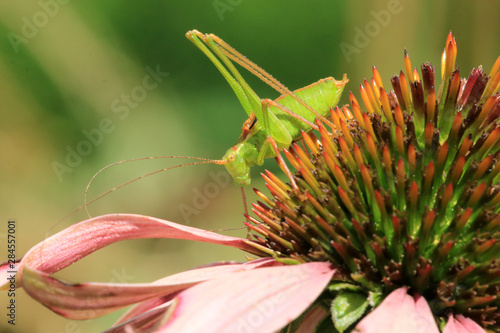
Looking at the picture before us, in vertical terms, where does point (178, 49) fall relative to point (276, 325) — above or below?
above

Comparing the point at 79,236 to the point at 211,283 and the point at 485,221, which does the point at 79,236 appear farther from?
the point at 485,221

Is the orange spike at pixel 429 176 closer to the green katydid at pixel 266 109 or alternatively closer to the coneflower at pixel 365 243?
the coneflower at pixel 365 243

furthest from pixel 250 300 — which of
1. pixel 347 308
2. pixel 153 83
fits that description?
pixel 153 83

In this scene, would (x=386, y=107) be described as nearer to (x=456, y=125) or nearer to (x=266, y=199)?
(x=456, y=125)

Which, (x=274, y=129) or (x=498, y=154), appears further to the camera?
(x=274, y=129)

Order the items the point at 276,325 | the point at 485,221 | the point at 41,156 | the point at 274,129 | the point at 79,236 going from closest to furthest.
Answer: the point at 276,325 < the point at 485,221 < the point at 79,236 < the point at 274,129 < the point at 41,156

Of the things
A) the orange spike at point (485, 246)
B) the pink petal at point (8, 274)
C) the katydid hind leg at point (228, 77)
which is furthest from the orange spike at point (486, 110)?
the pink petal at point (8, 274)

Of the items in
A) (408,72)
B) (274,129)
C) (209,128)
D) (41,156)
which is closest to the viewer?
(408,72)

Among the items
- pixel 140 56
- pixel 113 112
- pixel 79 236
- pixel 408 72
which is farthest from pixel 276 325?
pixel 140 56
